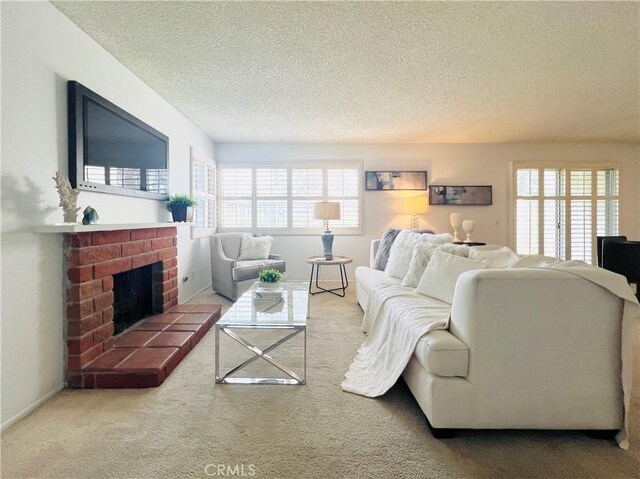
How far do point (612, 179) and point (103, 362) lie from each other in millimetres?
7397

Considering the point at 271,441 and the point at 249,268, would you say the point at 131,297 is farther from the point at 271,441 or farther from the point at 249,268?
the point at 271,441

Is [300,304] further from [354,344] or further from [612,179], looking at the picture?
[612,179]

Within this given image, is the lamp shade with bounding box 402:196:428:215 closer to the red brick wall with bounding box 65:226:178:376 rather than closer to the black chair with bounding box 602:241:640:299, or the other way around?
the black chair with bounding box 602:241:640:299

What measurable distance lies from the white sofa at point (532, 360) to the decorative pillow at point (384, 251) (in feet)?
7.28

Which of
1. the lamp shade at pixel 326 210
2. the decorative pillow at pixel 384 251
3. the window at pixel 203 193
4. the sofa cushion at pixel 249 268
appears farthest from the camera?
the lamp shade at pixel 326 210

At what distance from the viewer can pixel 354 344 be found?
2.62 m

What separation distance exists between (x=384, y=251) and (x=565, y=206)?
378 cm

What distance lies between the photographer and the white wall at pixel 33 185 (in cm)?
159

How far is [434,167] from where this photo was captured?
5.26m

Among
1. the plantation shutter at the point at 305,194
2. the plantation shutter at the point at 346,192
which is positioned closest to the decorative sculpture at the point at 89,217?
the plantation shutter at the point at 305,194

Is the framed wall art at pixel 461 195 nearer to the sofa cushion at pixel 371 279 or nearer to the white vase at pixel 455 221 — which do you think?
the white vase at pixel 455 221

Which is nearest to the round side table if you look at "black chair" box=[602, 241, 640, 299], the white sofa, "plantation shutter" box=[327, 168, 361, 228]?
"plantation shutter" box=[327, 168, 361, 228]

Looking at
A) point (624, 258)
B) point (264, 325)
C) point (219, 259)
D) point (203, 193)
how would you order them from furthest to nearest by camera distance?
point (203, 193) < point (219, 259) < point (624, 258) < point (264, 325)

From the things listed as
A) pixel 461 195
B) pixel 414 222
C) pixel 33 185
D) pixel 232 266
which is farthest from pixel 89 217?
pixel 461 195
